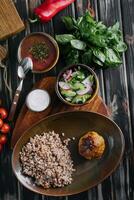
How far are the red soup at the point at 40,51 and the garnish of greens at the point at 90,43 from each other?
4 centimetres

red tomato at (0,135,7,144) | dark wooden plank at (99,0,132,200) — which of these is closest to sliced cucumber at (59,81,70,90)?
dark wooden plank at (99,0,132,200)

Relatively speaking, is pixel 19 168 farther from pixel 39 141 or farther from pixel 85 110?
pixel 85 110

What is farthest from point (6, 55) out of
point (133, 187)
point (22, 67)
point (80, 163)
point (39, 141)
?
point (133, 187)

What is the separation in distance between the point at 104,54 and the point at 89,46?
7 cm

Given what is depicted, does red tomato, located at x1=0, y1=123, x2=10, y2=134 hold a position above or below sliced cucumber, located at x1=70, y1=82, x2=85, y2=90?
below

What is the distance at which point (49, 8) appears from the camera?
2248mm

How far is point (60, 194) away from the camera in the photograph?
7.07ft

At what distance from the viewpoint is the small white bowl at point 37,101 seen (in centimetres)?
217

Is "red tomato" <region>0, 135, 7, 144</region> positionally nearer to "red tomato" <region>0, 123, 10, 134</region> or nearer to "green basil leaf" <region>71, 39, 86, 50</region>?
"red tomato" <region>0, 123, 10, 134</region>

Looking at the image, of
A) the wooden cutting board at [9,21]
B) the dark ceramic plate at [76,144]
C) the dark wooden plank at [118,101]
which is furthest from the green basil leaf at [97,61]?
the wooden cutting board at [9,21]

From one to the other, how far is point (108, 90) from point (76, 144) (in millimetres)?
276

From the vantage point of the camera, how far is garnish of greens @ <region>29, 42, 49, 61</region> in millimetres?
2223

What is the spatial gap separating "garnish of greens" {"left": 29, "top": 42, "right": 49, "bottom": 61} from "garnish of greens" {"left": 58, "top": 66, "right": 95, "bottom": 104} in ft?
0.41

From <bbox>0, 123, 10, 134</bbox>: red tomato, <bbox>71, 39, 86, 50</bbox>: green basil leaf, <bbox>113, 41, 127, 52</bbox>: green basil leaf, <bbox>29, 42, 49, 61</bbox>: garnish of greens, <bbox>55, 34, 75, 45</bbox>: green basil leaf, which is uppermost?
<bbox>55, 34, 75, 45</bbox>: green basil leaf
